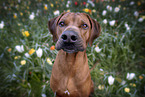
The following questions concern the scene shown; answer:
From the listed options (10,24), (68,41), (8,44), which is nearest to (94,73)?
(68,41)

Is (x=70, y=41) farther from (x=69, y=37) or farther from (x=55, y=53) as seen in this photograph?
(x=55, y=53)

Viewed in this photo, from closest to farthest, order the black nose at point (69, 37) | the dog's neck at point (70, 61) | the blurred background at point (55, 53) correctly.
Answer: the black nose at point (69, 37) < the dog's neck at point (70, 61) < the blurred background at point (55, 53)

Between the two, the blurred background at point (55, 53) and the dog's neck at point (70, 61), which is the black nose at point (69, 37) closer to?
the dog's neck at point (70, 61)

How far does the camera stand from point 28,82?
214 cm

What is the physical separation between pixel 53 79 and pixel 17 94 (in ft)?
3.70

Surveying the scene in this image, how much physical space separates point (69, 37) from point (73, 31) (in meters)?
0.10

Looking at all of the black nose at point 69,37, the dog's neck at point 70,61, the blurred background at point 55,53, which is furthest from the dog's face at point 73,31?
the blurred background at point 55,53

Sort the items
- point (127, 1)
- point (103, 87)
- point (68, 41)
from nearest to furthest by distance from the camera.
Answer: point (68, 41) → point (103, 87) → point (127, 1)

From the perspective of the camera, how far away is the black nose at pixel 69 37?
1100mm

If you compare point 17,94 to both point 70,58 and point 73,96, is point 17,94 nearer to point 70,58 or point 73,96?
point 73,96

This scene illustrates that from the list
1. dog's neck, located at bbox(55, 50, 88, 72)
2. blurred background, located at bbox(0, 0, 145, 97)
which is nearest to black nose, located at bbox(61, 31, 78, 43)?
dog's neck, located at bbox(55, 50, 88, 72)

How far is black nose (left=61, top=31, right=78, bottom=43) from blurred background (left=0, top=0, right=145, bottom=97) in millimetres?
794

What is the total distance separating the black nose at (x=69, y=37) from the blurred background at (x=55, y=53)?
2.60 feet

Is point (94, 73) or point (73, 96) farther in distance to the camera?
point (94, 73)
